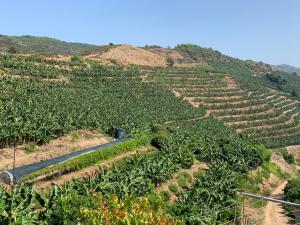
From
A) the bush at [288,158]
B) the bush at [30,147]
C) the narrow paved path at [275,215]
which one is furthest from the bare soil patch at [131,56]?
the narrow paved path at [275,215]

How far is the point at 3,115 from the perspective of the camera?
55406mm

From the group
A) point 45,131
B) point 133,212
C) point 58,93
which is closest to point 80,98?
point 58,93

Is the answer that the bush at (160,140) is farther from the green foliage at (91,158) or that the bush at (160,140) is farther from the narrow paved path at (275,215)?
the narrow paved path at (275,215)

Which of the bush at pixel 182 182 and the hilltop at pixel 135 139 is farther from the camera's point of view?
the bush at pixel 182 182

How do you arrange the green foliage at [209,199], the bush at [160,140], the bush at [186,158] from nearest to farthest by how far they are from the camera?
the green foliage at [209,199] < the bush at [186,158] < the bush at [160,140]

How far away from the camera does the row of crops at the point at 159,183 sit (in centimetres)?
2806

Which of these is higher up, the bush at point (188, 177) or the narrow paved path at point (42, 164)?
the narrow paved path at point (42, 164)

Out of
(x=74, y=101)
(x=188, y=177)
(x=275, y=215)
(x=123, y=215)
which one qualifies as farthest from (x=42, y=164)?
(x=123, y=215)

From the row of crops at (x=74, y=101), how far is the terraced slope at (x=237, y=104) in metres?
6.77

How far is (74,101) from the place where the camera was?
74.6 meters

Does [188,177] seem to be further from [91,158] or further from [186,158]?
[91,158]

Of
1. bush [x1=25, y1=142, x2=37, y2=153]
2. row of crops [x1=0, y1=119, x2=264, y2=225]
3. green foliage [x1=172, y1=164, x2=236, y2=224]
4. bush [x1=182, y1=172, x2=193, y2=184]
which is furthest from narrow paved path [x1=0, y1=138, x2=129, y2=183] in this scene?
green foliage [x1=172, y1=164, x2=236, y2=224]

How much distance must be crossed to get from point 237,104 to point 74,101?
52.8 m

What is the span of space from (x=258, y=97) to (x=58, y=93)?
226ft
